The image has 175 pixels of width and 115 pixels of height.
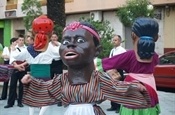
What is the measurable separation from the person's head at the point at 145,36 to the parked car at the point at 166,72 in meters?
6.79

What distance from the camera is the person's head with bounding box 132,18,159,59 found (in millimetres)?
5113

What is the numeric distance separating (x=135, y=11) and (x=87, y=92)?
38.6ft

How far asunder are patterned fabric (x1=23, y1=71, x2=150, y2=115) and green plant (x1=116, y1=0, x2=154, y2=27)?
11.3m

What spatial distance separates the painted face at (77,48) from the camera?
13.4 ft

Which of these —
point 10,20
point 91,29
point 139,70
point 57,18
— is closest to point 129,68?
point 139,70

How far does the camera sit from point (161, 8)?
19422mm

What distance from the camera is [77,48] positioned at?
4.12m

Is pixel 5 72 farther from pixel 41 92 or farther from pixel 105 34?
pixel 41 92

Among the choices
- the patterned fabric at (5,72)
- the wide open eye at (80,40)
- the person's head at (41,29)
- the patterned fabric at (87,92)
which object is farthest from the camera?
the patterned fabric at (5,72)

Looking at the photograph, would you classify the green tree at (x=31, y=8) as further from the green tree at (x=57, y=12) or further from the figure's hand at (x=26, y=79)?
the figure's hand at (x=26, y=79)

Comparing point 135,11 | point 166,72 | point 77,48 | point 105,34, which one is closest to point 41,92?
point 77,48

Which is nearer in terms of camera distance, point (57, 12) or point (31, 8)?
point (57, 12)

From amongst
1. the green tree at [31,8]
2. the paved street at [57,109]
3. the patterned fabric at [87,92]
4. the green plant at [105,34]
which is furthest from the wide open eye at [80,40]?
the green tree at [31,8]

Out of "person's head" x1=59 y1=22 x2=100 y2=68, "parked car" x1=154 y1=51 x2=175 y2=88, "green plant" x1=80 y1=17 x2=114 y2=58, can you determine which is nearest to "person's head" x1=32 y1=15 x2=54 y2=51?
"person's head" x1=59 y1=22 x2=100 y2=68
